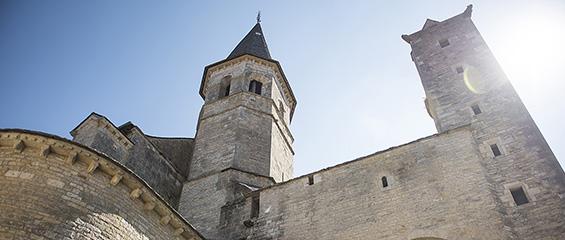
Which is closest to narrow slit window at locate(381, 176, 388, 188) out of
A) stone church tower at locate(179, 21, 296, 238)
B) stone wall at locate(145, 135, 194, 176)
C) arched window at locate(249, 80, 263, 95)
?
stone church tower at locate(179, 21, 296, 238)

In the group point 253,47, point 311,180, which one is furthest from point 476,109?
point 253,47

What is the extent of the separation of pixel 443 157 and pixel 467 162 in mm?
530

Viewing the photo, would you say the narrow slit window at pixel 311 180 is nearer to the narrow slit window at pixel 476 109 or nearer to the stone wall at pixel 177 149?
the narrow slit window at pixel 476 109

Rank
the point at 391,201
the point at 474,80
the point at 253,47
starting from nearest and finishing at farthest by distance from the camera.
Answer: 1. the point at 391,201
2. the point at 474,80
3. the point at 253,47

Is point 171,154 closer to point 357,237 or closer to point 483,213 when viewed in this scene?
point 357,237

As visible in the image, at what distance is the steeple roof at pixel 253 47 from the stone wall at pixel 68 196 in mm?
11124

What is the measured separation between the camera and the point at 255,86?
1719 centimetres

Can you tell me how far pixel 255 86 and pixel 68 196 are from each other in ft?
36.0

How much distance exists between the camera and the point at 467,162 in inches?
363

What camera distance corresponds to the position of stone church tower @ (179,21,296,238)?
12.5m

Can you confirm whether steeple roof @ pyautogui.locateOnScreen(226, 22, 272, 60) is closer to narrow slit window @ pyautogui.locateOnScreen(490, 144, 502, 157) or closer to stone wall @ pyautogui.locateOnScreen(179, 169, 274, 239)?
stone wall @ pyautogui.locateOnScreen(179, 169, 274, 239)

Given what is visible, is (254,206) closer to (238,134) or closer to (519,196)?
(238,134)

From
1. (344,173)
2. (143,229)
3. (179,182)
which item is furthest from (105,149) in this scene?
(344,173)

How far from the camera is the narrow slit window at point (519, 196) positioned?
27.8ft
